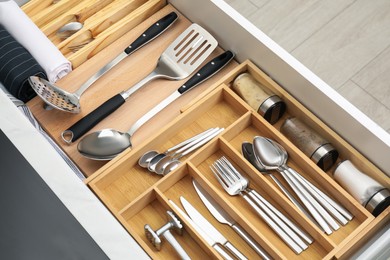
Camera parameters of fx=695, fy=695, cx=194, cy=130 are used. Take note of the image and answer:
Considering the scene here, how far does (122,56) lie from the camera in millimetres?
1750

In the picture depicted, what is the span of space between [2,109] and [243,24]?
65 cm

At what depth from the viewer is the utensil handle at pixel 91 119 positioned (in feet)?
5.34

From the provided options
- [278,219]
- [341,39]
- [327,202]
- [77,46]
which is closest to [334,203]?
[327,202]

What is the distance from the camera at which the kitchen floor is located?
2379mm

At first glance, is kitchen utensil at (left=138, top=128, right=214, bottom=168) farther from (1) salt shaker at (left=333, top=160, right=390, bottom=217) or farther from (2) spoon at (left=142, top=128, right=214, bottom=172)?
(1) salt shaker at (left=333, top=160, right=390, bottom=217)

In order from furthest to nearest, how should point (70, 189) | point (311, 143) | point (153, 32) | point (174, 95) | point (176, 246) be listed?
point (153, 32) → point (174, 95) → point (311, 143) → point (176, 246) → point (70, 189)

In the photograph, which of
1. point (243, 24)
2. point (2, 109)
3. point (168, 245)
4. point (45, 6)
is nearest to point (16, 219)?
point (2, 109)

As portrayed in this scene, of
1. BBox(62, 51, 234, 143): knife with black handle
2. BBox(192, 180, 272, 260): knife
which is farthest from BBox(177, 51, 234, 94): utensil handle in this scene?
BBox(192, 180, 272, 260): knife

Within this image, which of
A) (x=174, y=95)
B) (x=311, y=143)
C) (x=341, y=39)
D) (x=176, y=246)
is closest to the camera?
(x=176, y=246)

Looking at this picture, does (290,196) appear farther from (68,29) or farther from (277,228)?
(68,29)

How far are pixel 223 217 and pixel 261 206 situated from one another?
86mm

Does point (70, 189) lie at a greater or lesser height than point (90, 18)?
lesser

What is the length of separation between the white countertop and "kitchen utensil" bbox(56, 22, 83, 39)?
59cm

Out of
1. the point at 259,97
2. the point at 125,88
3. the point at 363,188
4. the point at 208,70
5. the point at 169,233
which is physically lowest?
the point at 363,188
